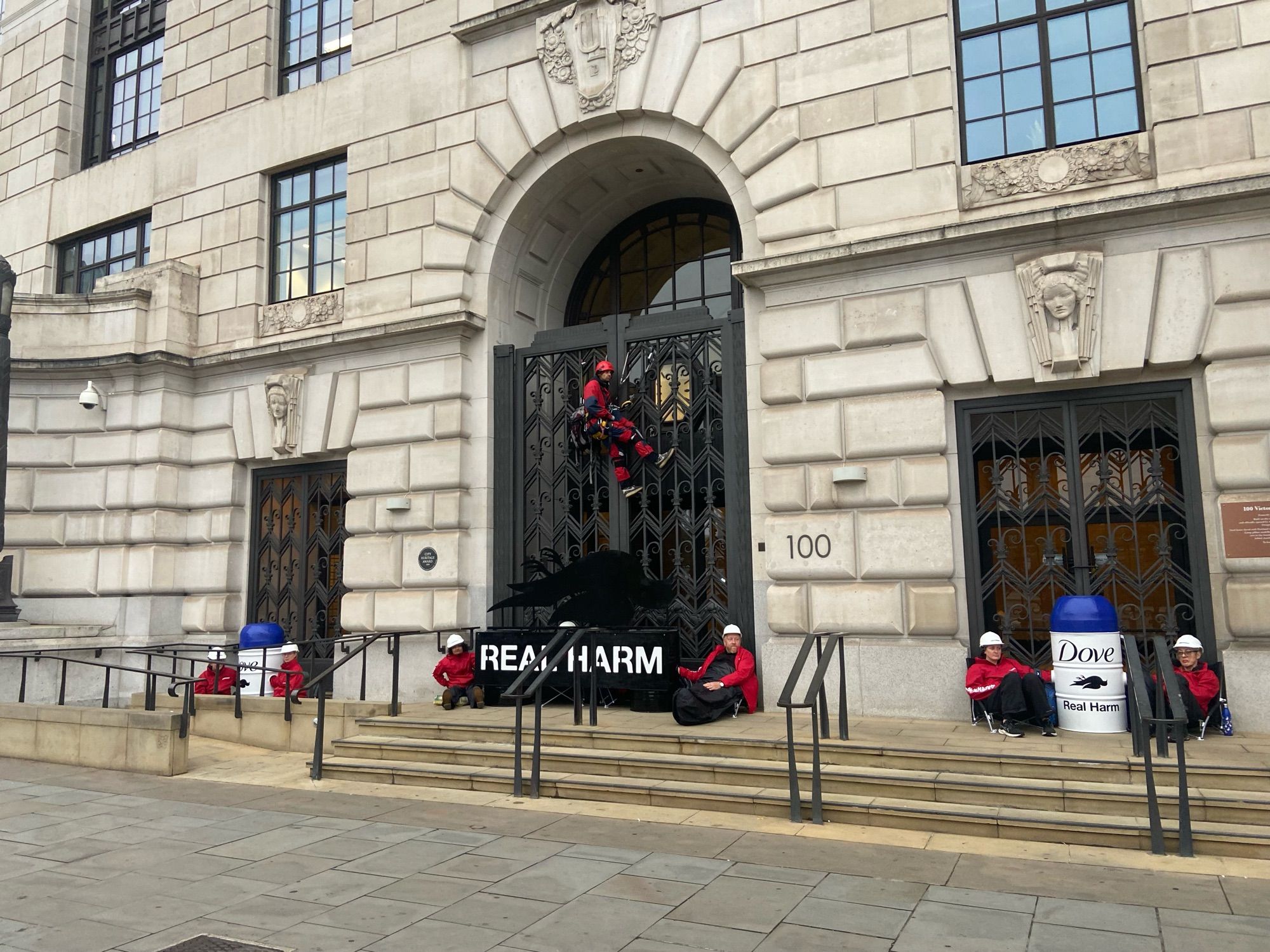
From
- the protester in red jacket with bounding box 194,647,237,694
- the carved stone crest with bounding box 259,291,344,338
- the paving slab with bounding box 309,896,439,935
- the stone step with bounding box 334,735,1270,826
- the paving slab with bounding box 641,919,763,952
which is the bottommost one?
the paving slab with bounding box 309,896,439,935

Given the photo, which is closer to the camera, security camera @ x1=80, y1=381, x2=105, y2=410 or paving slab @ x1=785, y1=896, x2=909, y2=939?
paving slab @ x1=785, y1=896, x2=909, y2=939

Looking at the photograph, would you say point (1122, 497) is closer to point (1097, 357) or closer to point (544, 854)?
point (1097, 357)

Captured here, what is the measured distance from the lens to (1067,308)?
10508 mm

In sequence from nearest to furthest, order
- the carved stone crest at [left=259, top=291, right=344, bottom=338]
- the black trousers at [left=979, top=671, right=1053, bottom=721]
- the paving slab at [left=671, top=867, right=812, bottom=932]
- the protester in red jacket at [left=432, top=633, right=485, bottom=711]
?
the paving slab at [left=671, top=867, right=812, bottom=932], the black trousers at [left=979, top=671, right=1053, bottom=721], the protester in red jacket at [left=432, top=633, right=485, bottom=711], the carved stone crest at [left=259, top=291, right=344, bottom=338]

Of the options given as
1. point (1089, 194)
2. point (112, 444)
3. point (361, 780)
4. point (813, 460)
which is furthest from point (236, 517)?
point (1089, 194)

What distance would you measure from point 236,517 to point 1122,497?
13.4 metres

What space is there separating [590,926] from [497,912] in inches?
24.5

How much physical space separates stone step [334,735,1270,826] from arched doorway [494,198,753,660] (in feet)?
11.1

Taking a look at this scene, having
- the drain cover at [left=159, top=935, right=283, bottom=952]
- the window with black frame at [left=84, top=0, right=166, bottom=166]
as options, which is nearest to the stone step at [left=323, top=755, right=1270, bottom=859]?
the drain cover at [left=159, top=935, right=283, bottom=952]

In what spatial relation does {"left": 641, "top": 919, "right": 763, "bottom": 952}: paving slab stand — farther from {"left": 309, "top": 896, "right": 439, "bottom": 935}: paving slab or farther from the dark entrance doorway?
the dark entrance doorway

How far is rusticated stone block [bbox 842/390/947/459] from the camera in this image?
11164 millimetres

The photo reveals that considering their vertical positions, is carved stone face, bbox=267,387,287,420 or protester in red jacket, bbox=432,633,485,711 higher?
carved stone face, bbox=267,387,287,420

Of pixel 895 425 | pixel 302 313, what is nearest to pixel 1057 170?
pixel 895 425

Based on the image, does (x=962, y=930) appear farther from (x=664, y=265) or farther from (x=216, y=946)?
(x=664, y=265)
